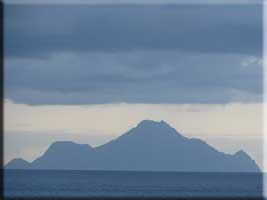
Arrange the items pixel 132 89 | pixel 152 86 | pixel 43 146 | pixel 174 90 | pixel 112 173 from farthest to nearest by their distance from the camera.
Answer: pixel 112 173, pixel 174 90, pixel 152 86, pixel 132 89, pixel 43 146

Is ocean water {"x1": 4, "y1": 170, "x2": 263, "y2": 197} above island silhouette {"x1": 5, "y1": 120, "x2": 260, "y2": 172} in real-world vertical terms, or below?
below

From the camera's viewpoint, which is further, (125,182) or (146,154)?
(146,154)

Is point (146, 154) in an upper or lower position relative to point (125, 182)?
upper

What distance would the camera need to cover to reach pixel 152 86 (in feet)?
131

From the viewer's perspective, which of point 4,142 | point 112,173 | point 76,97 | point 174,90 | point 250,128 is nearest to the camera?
point 4,142

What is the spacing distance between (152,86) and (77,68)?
860 cm

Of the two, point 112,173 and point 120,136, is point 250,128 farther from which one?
point 112,173

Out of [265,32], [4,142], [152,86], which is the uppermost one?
[152,86]

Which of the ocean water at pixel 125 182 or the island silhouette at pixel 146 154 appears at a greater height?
the island silhouette at pixel 146 154

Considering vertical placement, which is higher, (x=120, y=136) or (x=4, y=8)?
(x=120, y=136)

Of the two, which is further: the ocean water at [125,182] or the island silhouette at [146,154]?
the island silhouette at [146,154]

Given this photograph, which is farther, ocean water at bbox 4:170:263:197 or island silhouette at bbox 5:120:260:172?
island silhouette at bbox 5:120:260:172

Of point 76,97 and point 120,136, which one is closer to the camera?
point 76,97

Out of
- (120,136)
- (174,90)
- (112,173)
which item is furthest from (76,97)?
(112,173)
